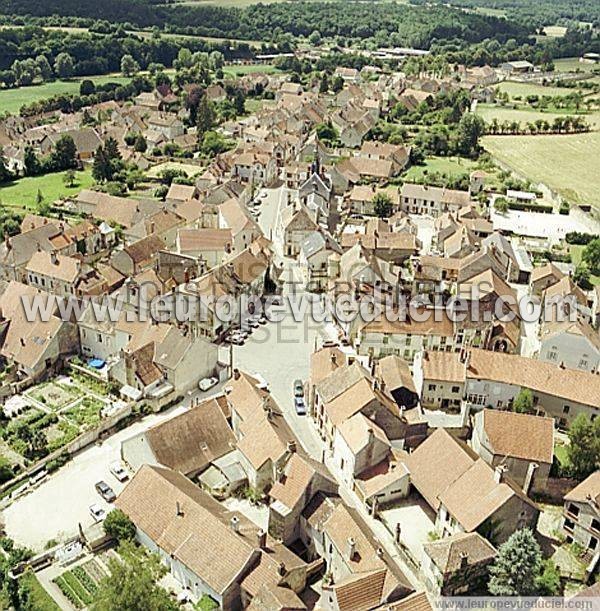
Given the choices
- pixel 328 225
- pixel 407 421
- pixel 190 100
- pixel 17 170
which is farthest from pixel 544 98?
pixel 407 421

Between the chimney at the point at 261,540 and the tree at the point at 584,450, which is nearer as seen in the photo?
the chimney at the point at 261,540

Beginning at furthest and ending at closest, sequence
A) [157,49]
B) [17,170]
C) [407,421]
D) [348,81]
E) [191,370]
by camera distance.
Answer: [157,49], [348,81], [17,170], [191,370], [407,421]

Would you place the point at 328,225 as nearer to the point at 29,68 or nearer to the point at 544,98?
the point at 544,98

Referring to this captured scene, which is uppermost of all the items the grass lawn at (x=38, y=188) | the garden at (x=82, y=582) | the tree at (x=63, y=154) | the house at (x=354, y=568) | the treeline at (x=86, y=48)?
the treeline at (x=86, y=48)

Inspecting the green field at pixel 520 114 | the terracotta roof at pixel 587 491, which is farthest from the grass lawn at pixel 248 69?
the terracotta roof at pixel 587 491

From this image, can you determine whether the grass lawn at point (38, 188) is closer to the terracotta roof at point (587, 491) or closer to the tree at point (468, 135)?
the tree at point (468, 135)

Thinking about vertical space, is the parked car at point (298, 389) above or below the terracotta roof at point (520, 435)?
below

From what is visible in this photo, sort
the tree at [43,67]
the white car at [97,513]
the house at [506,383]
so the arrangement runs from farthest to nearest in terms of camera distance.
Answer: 1. the tree at [43,67]
2. the house at [506,383]
3. the white car at [97,513]

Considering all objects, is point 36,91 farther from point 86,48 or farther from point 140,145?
point 140,145

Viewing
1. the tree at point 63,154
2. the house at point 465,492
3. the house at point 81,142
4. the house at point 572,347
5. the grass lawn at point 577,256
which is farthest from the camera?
the house at point 81,142
